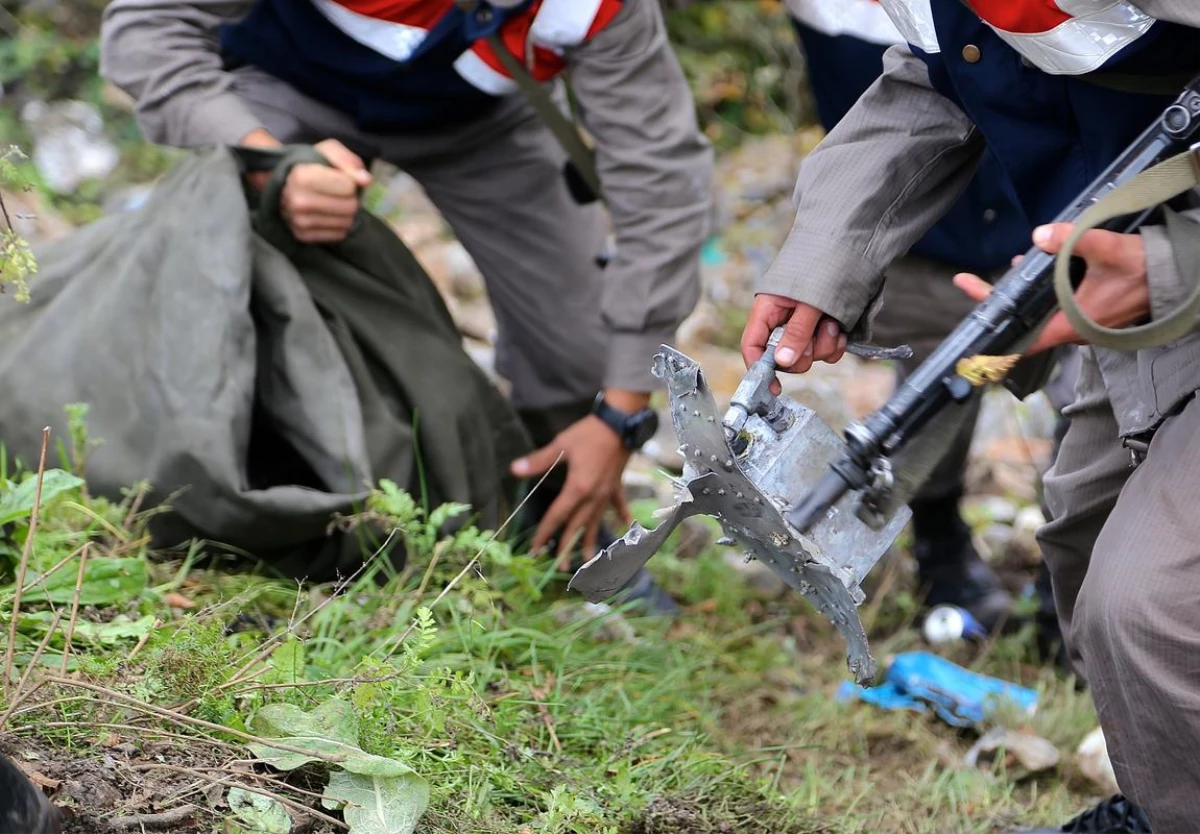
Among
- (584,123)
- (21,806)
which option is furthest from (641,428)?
(21,806)

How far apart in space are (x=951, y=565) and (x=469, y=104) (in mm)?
1768

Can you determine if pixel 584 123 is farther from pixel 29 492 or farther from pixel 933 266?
pixel 29 492

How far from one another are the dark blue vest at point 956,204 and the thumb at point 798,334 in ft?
3.44

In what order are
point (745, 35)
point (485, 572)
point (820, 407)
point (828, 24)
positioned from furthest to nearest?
1. point (745, 35)
2. point (820, 407)
3. point (828, 24)
4. point (485, 572)

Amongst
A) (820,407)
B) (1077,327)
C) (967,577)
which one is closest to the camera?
(1077,327)

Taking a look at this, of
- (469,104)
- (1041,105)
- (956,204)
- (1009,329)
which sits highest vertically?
(1041,105)


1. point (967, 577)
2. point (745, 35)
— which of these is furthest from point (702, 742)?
point (745, 35)

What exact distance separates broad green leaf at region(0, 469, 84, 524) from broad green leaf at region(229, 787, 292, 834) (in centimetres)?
78

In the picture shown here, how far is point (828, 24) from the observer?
3.21m

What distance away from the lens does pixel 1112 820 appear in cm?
222

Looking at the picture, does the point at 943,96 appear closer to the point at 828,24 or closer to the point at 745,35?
the point at 828,24

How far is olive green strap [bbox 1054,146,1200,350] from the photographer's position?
1.62 m

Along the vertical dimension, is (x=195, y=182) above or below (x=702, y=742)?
above

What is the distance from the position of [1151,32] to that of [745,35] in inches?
231
